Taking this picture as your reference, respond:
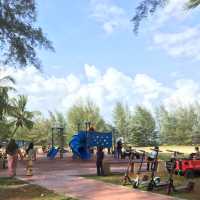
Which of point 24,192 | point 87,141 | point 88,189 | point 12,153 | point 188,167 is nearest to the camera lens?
point 24,192

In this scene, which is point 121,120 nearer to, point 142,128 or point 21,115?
point 142,128

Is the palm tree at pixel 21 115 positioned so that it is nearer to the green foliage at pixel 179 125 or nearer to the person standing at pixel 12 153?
the green foliage at pixel 179 125

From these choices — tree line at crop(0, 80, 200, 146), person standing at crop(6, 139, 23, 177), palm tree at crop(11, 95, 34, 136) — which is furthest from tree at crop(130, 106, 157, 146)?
person standing at crop(6, 139, 23, 177)

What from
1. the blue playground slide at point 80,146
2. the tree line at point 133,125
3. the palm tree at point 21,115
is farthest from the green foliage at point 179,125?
the blue playground slide at point 80,146

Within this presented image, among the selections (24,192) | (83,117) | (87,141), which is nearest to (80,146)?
(87,141)

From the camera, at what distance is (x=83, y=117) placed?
82.3 metres

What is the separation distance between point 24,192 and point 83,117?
65.8 meters

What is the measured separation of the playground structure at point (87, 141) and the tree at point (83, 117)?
135 ft

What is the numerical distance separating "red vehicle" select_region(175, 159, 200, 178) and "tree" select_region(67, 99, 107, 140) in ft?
191

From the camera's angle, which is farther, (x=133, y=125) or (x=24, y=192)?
(x=133, y=125)

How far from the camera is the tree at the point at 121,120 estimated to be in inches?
3300

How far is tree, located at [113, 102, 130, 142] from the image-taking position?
83.8 meters

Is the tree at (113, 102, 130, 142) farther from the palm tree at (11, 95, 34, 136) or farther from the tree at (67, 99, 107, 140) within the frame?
the palm tree at (11, 95, 34, 136)

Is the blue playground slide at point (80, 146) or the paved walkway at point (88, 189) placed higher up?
the blue playground slide at point (80, 146)
